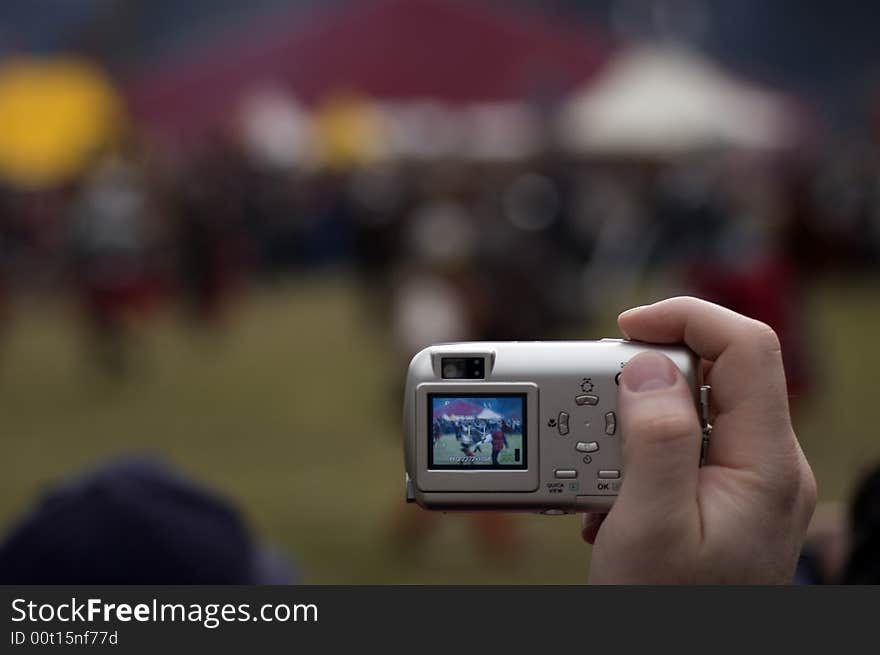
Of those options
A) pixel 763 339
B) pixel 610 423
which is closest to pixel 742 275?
pixel 610 423

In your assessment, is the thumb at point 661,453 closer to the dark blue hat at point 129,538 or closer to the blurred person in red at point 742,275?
the dark blue hat at point 129,538

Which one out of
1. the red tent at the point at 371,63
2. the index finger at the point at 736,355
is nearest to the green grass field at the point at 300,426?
the index finger at the point at 736,355

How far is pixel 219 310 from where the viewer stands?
13281mm

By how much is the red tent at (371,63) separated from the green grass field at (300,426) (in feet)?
34.6

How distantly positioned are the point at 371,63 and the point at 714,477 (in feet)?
79.3

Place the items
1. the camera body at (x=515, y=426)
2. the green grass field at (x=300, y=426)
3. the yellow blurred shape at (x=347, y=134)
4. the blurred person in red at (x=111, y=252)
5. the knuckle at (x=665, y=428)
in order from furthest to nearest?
the yellow blurred shape at (x=347, y=134), the blurred person in red at (x=111, y=252), the green grass field at (x=300, y=426), the camera body at (x=515, y=426), the knuckle at (x=665, y=428)

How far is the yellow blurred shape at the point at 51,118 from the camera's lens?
16453 mm

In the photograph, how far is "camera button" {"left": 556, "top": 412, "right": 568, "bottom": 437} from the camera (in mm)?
1319

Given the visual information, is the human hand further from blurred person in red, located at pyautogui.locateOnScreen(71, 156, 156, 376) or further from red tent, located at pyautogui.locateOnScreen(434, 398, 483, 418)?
blurred person in red, located at pyautogui.locateOnScreen(71, 156, 156, 376)

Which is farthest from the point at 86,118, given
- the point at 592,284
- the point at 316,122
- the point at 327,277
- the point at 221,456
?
the point at 221,456

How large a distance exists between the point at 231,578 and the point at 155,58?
30615 mm

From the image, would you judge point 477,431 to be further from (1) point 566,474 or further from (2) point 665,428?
(2) point 665,428

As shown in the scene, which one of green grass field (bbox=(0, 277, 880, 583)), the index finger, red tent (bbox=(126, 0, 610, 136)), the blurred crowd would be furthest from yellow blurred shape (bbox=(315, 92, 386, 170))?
the index finger

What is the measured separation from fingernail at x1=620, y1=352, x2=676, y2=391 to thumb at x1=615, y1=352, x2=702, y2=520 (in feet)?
0.04
